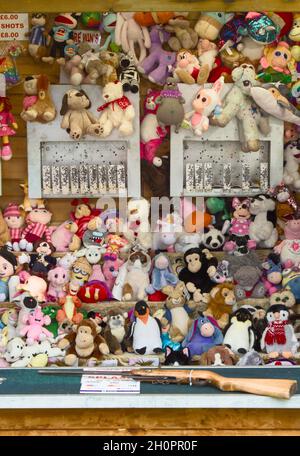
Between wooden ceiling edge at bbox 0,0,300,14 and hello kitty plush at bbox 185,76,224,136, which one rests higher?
wooden ceiling edge at bbox 0,0,300,14

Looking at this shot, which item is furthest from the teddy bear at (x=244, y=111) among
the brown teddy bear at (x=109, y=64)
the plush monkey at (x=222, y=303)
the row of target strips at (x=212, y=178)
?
the plush monkey at (x=222, y=303)

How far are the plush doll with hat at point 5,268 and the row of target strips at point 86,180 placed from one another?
30 centimetres

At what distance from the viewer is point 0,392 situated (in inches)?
127

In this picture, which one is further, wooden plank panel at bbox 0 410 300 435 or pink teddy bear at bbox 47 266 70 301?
pink teddy bear at bbox 47 266 70 301

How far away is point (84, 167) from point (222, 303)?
84 cm

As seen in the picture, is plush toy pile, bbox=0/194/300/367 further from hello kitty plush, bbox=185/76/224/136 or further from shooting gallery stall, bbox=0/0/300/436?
hello kitty plush, bbox=185/76/224/136

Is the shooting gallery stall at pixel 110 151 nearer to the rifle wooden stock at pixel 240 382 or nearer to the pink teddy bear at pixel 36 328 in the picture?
the pink teddy bear at pixel 36 328

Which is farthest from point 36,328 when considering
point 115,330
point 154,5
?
point 154,5

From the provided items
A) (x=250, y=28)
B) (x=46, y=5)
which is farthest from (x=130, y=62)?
(x=46, y=5)

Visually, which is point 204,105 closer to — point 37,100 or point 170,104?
point 170,104

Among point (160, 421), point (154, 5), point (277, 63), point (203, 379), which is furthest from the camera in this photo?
point (277, 63)

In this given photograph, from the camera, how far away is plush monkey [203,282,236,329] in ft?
12.5

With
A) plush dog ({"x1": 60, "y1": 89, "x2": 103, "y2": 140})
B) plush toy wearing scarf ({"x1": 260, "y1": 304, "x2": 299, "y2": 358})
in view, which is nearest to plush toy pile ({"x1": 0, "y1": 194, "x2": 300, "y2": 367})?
plush toy wearing scarf ({"x1": 260, "y1": 304, "x2": 299, "y2": 358})

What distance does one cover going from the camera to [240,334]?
12.3 ft
